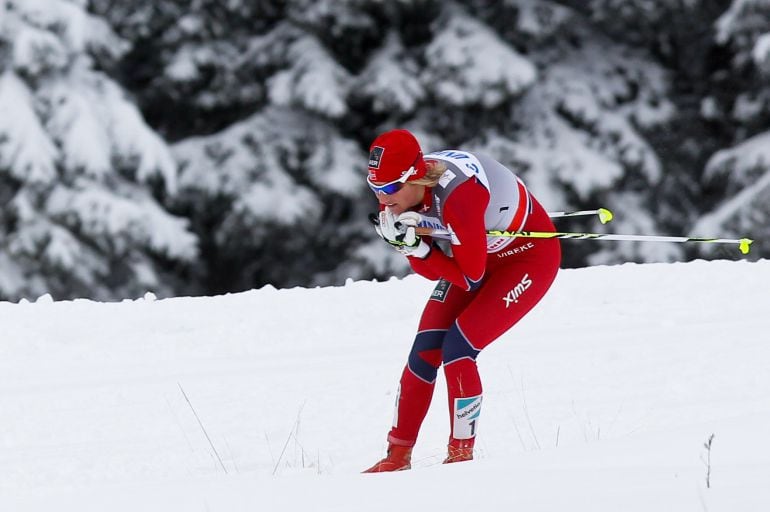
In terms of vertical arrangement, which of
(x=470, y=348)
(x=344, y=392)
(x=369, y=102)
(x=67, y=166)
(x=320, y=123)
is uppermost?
(x=470, y=348)

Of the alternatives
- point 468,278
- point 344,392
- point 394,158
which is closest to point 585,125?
point 344,392

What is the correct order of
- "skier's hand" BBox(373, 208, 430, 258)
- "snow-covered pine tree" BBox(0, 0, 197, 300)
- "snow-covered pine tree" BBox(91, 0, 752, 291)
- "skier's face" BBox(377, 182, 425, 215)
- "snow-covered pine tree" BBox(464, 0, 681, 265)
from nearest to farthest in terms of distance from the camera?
Result: "skier's hand" BBox(373, 208, 430, 258), "skier's face" BBox(377, 182, 425, 215), "snow-covered pine tree" BBox(0, 0, 197, 300), "snow-covered pine tree" BBox(91, 0, 752, 291), "snow-covered pine tree" BBox(464, 0, 681, 265)

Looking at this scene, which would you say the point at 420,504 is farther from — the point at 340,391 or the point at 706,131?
the point at 706,131

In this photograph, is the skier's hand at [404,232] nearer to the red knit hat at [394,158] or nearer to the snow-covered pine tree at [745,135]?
the red knit hat at [394,158]

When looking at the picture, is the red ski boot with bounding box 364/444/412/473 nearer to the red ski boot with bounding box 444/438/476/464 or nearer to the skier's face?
the red ski boot with bounding box 444/438/476/464

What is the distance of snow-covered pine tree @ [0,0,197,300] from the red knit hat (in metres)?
9.17

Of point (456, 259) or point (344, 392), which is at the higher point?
point (456, 259)

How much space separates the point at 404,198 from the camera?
14.7 ft

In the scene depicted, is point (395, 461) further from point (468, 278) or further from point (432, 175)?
point (432, 175)

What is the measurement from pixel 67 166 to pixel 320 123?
3597mm

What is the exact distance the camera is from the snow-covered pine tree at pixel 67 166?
1277 centimetres

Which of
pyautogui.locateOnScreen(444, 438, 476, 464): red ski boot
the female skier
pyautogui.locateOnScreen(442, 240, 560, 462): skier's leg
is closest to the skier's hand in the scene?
the female skier

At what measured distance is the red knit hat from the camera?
4.34 meters

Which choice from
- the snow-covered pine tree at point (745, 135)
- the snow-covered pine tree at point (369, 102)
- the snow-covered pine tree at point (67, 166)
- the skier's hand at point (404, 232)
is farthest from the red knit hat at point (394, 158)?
the snow-covered pine tree at point (745, 135)
